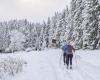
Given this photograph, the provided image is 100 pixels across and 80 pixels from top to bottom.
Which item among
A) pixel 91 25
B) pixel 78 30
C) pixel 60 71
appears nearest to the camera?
pixel 60 71

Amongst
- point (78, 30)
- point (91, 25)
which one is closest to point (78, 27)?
point (78, 30)

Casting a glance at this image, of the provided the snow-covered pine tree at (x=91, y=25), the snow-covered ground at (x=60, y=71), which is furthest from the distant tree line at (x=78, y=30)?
the snow-covered ground at (x=60, y=71)

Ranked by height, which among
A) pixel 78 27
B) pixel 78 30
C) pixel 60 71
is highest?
pixel 78 27

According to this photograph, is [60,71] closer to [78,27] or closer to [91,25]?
[91,25]

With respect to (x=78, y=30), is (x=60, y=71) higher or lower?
lower

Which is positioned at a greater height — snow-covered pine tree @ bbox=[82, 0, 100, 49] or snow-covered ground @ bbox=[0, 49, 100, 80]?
snow-covered pine tree @ bbox=[82, 0, 100, 49]

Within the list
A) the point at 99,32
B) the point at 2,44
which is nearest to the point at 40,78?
the point at 99,32

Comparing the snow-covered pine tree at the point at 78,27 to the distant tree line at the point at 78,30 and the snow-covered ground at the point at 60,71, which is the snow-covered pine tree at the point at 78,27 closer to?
the distant tree line at the point at 78,30

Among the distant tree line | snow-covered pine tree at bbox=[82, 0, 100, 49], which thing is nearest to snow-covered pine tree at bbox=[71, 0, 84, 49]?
the distant tree line

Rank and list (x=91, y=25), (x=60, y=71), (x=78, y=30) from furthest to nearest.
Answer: (x=78, y=30), (x=91, y=25), (x=60, y=71)

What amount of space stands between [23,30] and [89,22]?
83904 mm

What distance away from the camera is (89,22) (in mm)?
33406

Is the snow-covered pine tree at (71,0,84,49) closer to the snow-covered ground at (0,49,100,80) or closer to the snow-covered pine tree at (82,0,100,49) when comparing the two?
the snow-covered pine tree at (82,0,100,49)

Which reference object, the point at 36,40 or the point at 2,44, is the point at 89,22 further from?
the point at 2,44
